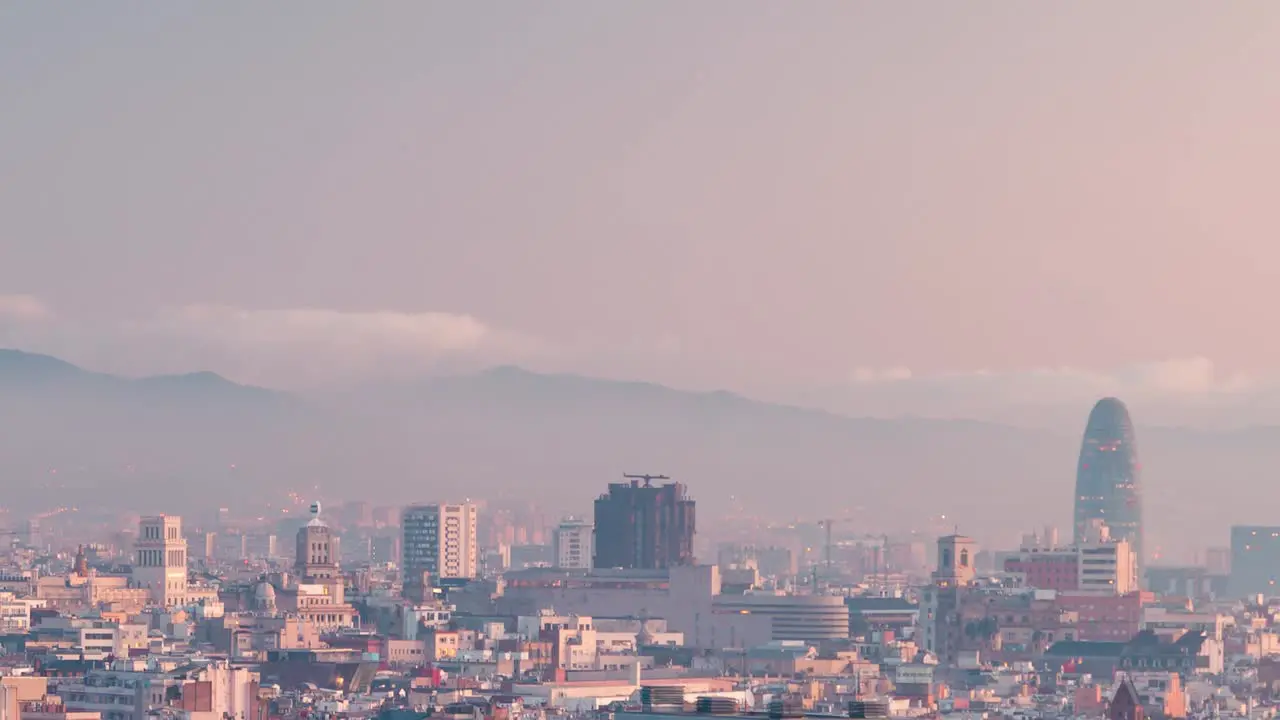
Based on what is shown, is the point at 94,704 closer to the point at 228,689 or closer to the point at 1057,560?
the point at 228,689

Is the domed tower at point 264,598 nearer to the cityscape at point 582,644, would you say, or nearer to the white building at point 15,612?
the cityscape at point 582,644

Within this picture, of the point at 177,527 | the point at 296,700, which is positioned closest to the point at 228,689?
the point at 296,700

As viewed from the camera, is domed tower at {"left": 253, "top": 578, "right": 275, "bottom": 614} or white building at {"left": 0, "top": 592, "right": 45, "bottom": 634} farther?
domed tower at {"left": 253, "top": 578, "right": 275, "bottom": 614}

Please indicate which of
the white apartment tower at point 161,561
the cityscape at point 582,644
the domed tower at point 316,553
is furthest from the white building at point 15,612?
the domed tower at point 316,553

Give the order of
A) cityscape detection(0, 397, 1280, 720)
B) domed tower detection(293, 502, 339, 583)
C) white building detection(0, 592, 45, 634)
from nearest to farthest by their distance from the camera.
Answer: cityscape detection(0, 397, 1280, 720), white building detection(0, 592, 45, 634), domed tower detection(293, 502, 339, 583)

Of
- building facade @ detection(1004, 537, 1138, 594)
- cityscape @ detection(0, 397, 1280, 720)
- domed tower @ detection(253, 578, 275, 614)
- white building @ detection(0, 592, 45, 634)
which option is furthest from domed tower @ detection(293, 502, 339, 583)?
building facade @ detection(1004, 537, 1138, 594)

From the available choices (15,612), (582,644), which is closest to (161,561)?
(15,612)

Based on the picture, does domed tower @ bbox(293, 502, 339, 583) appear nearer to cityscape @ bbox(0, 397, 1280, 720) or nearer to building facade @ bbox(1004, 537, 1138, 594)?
cityscape @ bbox(0, 397, 1280, 720)

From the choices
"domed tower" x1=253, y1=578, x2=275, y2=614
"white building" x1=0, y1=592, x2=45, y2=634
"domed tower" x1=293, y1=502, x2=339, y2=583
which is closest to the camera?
"white building" x1=0, y1=592, x2=45, y2=634
